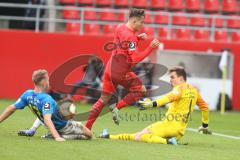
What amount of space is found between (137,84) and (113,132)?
4.88 ft

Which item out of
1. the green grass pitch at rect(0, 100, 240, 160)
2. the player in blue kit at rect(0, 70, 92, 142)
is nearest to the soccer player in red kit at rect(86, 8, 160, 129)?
the green grass pitch at rect(0, 100, 240, 160)

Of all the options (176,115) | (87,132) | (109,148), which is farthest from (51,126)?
(176,115)

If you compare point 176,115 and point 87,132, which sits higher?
point 176,115

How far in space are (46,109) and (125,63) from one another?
2354mm

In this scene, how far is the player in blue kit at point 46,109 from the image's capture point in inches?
420

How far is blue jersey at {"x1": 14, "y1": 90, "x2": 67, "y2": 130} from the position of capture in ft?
35.0

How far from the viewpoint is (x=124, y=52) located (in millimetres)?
12273

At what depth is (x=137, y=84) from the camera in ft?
41.0

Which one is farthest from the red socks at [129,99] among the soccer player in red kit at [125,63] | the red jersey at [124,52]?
the red jersey at [124,52]

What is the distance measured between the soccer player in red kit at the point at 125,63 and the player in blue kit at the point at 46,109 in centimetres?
118

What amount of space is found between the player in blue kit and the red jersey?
5.26 feet

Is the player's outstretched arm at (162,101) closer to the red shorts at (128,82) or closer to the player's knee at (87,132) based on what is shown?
the player's knee at (87,132)

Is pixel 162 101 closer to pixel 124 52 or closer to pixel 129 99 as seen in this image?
pixel 124 52

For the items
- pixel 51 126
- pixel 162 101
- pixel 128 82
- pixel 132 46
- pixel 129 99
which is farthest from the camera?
pixel 129 99
